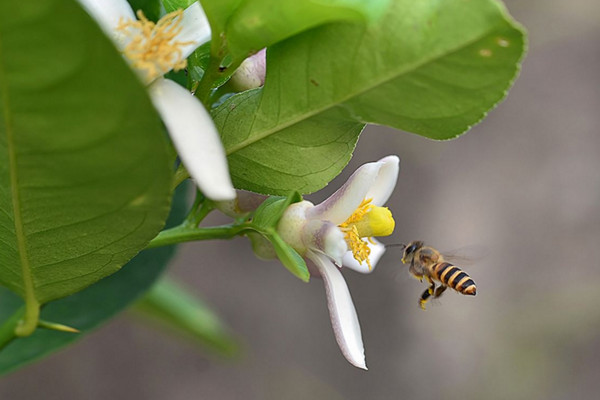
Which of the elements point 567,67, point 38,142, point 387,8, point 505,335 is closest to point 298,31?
point 387,8

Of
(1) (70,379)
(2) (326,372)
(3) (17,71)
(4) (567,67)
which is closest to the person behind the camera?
(3) (17,71)

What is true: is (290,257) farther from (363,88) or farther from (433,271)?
(433,271)

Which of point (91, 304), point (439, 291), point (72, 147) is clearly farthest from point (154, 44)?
point (439, 291)

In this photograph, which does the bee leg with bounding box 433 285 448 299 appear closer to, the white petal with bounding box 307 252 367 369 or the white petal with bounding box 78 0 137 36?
the white petal with bounding box 307 252 367 369

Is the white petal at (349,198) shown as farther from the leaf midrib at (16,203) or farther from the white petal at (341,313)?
the leaf midrib at (16,203)

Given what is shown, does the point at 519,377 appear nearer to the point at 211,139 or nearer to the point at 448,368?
the point at 448,368

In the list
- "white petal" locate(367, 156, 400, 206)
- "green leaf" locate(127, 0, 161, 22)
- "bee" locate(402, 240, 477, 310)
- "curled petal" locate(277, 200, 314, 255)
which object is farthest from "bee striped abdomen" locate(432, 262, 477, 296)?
"green leaf" locate(127, 0, 161, 22)

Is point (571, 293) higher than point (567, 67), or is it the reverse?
point (567, 67)
